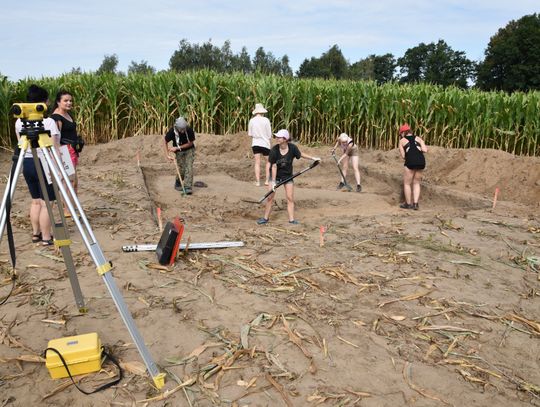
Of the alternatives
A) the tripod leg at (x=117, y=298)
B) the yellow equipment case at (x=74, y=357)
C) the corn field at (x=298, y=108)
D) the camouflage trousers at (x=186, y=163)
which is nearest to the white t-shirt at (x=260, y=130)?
the camouflage trousers at (x=186, y=163)

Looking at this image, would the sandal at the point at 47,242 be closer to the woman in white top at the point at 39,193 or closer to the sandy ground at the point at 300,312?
the woman in white top at the point at 39,193

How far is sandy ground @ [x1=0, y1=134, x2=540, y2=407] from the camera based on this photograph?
352 centimetres

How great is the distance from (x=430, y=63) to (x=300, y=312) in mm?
73178

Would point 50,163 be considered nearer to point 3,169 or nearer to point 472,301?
point 472,301

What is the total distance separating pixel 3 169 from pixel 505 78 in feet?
169

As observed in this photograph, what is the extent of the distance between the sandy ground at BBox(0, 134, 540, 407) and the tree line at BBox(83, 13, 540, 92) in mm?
38250

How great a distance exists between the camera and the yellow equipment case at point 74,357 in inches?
137

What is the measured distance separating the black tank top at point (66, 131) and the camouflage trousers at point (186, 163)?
11.8 feet

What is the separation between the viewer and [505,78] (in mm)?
50875

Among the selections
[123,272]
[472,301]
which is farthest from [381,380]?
[123,272]

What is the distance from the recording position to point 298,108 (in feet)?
56.6

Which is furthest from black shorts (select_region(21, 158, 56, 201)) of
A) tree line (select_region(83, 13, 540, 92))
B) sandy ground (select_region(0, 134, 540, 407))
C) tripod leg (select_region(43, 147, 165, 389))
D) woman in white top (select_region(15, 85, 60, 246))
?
tree line (select_region(83, 13, 540, 92))

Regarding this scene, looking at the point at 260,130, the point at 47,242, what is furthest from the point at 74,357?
the point at 260,130

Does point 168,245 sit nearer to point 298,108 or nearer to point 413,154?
point 413,154
